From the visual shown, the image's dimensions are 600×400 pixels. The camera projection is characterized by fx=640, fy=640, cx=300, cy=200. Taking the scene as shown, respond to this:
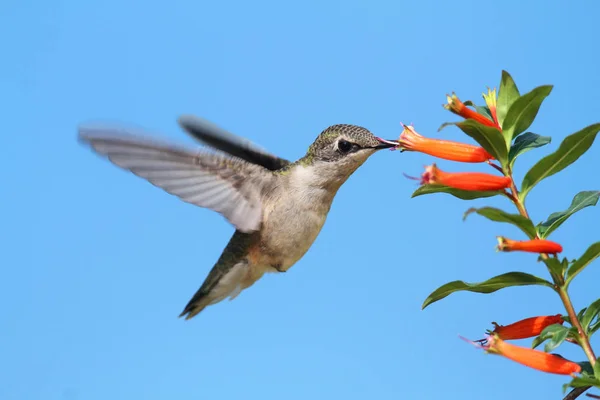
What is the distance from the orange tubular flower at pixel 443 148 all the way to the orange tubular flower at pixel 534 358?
102 centimetres

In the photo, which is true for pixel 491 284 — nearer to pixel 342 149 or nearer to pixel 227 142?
pixel 342 149

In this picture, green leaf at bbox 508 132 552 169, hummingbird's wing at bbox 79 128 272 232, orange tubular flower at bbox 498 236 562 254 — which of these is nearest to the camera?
orange tubular flower at bbox 498 236 562 254

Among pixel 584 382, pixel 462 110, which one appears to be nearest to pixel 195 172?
pixel 462 110

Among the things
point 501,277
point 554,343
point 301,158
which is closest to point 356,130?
point 301,158

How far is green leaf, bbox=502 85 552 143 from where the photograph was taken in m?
3.36

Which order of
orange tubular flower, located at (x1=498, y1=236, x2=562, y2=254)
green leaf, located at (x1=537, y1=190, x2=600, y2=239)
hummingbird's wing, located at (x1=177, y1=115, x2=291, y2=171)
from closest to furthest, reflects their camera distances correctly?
1. orange tubular flower, located at (x1=498, y1=236, x2=562, y2=254)
2. green leaf, located at (x1=537, y1=190, x2=600, y2=239)
3. hummingbird's wing, located at (x1=177, y1=115, x2=291, y2=171)

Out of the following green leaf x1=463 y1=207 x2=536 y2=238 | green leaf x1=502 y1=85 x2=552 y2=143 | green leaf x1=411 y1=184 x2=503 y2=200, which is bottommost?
green leaf x1=463 y1=207 x2=536 y2=238

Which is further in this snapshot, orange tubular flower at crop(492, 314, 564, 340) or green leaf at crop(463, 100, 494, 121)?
green leaf at crop(463, 100, 494, 121)

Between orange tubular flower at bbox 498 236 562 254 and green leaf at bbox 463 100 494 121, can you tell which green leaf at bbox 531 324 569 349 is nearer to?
orange tubular flower at bbox 498 236 562 254

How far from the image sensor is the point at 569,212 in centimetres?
352

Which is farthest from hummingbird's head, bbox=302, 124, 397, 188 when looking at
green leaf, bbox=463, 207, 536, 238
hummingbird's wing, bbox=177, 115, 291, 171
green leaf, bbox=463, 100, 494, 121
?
green leaf, bbox=463, 207, 536, 238

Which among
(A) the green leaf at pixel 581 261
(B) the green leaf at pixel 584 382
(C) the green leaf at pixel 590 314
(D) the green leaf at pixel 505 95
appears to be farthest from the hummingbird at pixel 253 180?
(B) the green leaf at pixel 584 382

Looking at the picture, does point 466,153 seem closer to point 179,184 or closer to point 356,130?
point 356,130

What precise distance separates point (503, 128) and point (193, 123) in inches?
107
